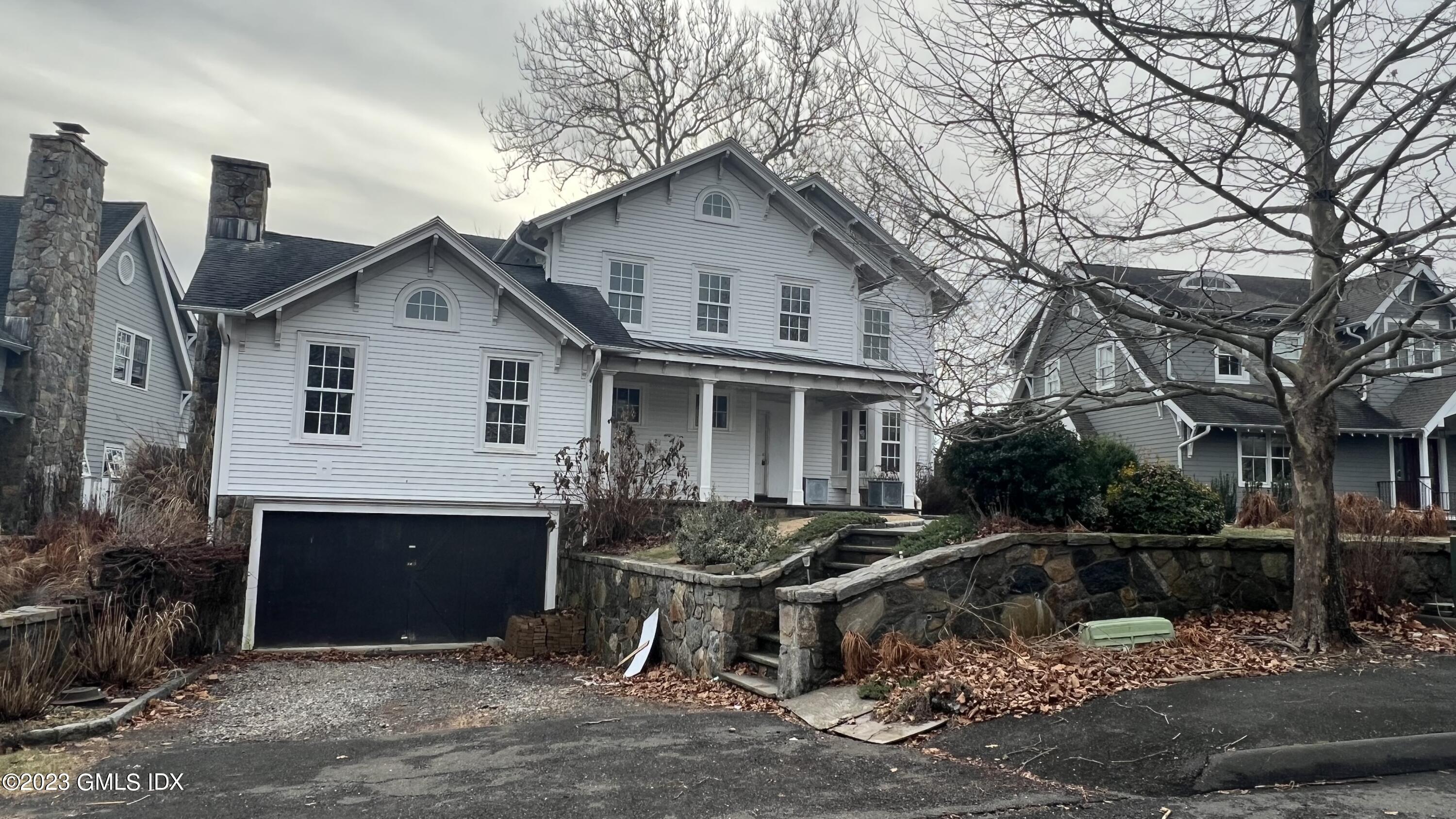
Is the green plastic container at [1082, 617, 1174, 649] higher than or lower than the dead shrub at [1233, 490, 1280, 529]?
lower

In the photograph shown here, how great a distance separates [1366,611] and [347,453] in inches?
A: 519

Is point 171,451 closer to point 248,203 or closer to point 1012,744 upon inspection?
point 248,203

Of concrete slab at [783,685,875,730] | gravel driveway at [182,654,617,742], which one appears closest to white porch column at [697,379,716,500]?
gravel driveway at [182,654,617,742]

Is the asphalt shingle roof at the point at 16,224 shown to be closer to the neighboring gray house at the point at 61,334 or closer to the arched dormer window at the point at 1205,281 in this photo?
the neighboring gray house at the point at 61,334

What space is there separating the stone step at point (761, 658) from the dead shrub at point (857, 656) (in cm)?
87

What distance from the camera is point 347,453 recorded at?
1472cm

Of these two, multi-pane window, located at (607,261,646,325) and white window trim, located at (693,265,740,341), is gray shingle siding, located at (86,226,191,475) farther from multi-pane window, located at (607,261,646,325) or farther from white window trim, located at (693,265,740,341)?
white window trim, located at (693,265,740,341)

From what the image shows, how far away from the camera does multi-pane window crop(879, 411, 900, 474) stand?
22594 millimetres

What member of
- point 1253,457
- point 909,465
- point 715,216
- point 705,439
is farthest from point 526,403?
point 1253,457

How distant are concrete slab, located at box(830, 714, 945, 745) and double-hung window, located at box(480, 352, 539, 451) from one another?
9.67 meters

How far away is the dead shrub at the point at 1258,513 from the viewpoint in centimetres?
1401

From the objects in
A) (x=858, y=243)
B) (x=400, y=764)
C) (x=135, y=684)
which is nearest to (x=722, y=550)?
(x=858, y=243)

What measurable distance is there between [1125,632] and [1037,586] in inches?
34.1

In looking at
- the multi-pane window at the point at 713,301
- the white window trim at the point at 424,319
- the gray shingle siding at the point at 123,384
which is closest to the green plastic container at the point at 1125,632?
the white window trim at the point at 424,319
